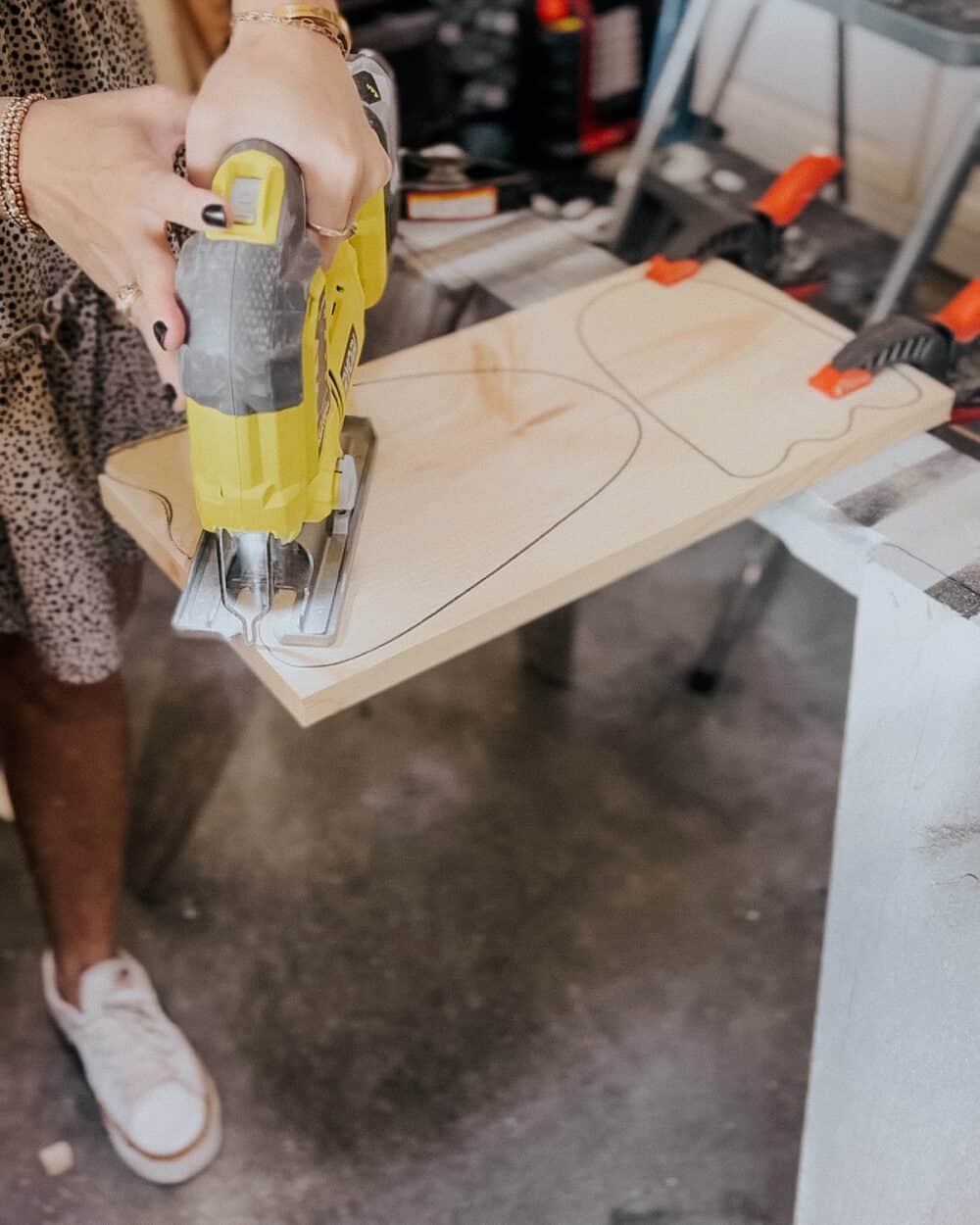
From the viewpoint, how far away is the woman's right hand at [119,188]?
0.62 meters

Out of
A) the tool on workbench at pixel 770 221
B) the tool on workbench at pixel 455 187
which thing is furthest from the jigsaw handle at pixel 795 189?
the tool on workbench at pixel 455 187

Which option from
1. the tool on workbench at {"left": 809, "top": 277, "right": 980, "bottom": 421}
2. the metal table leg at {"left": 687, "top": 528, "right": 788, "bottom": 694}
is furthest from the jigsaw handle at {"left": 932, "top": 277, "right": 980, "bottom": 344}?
the metal table leg at {"left": 687, "top": 528, "right": 788, "bottom": 694}

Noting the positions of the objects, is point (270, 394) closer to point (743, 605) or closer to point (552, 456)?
point (552, 456)

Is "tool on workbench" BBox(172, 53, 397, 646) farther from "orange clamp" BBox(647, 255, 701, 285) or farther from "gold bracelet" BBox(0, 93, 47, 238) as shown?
"orange clamp" BBox(647, 255, 701, 285)

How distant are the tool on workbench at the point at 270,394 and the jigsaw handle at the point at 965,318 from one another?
1.56ft

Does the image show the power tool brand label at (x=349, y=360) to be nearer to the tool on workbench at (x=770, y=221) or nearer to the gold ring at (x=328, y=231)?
the gold ring at (x=328, y=231)

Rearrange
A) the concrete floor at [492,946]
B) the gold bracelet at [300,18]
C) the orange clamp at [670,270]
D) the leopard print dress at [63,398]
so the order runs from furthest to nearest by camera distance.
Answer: the concrete floor at [492,946], the orange clamp at [670,270], the leopard print dress at [63,398], the gold bracelet at [300,18]

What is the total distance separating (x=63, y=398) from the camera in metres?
0.92

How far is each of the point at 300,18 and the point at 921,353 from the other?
0.54m

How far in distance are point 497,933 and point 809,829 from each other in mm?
417

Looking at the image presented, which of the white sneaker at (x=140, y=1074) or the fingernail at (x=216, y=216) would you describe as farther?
the white sneaker at (x=140, y=1074)

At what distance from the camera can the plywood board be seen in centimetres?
73

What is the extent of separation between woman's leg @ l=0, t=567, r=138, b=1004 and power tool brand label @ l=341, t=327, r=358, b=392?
0.41 meters

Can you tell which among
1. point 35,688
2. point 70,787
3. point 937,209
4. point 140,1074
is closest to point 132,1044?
point 140,1074
